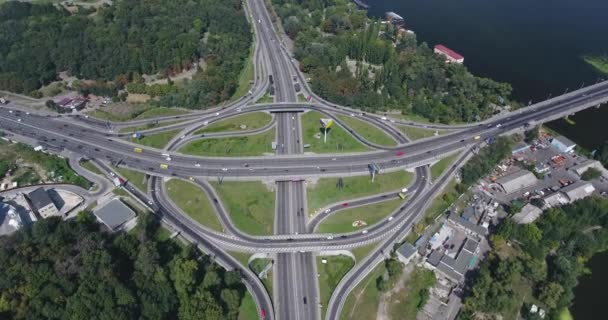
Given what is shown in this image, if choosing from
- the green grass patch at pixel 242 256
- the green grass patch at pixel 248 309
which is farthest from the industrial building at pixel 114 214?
the green grass patch at pixel 248 309

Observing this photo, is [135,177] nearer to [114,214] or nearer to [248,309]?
[114,214]

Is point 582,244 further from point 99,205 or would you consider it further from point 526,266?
point 99,205

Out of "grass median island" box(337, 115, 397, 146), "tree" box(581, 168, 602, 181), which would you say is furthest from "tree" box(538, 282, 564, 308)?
"grass median island" box(337, 115, 397, 146)

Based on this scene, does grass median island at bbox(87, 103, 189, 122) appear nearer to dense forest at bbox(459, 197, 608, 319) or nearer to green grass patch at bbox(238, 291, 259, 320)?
green grass patch at bbox(238, 291, 259, 320)

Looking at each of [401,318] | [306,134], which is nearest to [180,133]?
[306,134]

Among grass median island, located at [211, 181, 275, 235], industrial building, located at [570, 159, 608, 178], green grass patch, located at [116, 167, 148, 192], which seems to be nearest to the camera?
grass median island, located at [211, 181, 275, 235]

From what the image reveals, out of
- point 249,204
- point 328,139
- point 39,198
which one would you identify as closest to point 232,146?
point 249,204
